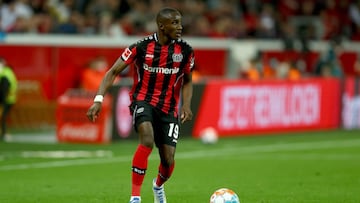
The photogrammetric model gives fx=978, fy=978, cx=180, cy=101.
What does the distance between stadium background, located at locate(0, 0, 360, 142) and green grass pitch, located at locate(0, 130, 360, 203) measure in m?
0.80

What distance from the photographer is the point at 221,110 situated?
78.8 feet

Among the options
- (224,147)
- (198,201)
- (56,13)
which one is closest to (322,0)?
(56,13)

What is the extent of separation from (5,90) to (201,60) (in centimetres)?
820

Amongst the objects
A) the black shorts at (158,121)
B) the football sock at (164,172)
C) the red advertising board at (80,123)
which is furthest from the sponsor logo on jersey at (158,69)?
the red advertising board at (80,123)

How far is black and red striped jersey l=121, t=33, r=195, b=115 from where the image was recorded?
11.1 metres

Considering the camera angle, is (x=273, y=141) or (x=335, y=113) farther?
(x=335, y=113)

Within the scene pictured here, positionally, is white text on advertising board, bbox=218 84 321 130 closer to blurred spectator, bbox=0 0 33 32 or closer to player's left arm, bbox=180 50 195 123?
blurred spectator, bbox=0 0 33 32

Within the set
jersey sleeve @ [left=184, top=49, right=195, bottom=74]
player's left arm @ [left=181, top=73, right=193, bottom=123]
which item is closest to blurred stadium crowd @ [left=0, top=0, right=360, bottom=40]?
player's left arm @ [left=181, top=73, right=193, bottom=123]

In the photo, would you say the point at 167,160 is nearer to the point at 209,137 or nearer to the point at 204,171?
the point at 204,171

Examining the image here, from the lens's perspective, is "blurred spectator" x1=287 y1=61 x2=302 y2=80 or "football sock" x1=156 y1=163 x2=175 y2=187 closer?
"football sock" x1=156 y1=163 x2=175 y2=187

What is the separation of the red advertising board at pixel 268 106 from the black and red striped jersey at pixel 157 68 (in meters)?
12.4

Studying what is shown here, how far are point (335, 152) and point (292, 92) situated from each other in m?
4.78

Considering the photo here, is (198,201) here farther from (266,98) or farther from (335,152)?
(266,98)

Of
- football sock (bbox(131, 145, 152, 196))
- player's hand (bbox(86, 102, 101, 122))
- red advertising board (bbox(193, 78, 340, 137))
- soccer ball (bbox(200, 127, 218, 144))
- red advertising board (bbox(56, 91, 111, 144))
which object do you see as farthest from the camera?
red advertising board (bbox(193, 78, 340, 137))
